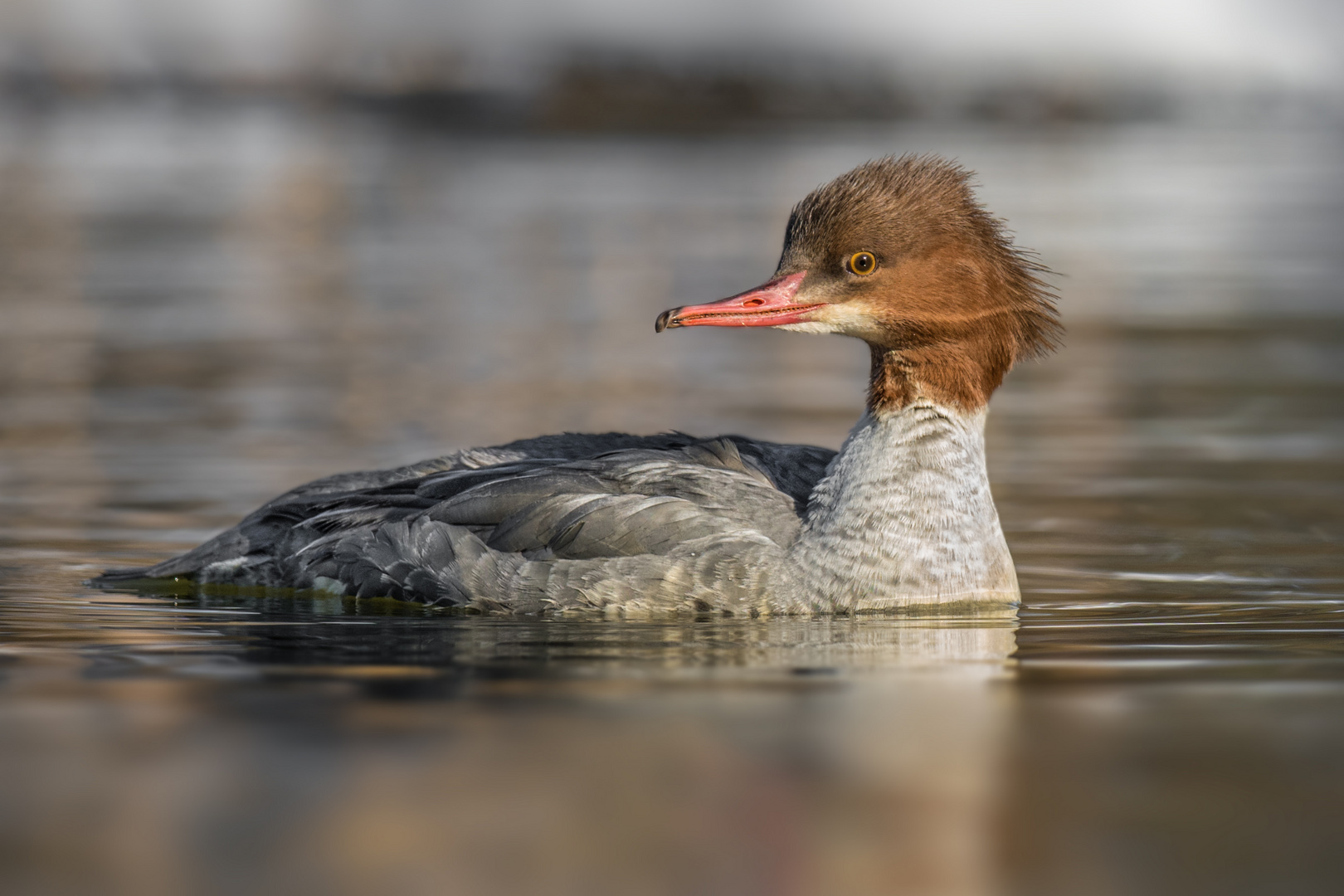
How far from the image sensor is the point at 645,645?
6062 millimetres

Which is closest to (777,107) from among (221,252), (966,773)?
(221,252)

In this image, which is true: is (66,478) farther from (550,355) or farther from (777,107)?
(777,107)

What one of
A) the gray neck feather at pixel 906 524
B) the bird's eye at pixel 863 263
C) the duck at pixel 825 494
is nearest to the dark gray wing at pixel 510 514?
the duck at pixel 825 494

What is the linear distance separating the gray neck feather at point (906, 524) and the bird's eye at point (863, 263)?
1.72 ft

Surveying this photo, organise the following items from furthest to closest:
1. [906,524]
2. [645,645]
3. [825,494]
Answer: [825,494] → [906,524] → [645,645]

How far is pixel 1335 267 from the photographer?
19984 millimetres

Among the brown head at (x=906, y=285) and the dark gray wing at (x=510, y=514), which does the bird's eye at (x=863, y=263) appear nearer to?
the brown head at (x=906, y=285)

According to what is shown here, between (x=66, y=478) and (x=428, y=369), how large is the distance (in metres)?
4.48

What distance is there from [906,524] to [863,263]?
0.96 m

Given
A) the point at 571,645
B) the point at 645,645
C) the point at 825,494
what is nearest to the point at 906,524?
the point at 825,494

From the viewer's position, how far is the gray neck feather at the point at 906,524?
6.55 metres

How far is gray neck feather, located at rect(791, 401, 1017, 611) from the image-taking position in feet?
21.5

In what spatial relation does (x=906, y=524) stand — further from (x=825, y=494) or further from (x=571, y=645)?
(x=571, y=645)

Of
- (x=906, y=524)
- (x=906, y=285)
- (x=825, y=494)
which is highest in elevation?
(x=906, y=285)
